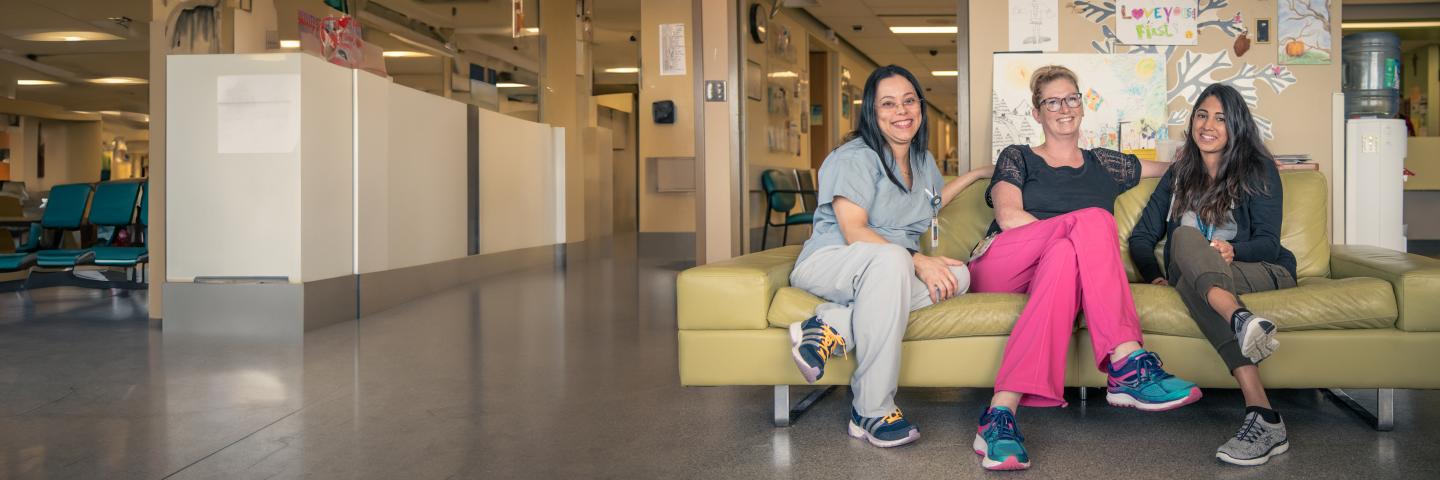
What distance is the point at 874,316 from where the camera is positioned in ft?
8.26

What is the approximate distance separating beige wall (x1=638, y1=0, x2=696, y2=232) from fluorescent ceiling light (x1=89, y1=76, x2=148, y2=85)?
10025mm

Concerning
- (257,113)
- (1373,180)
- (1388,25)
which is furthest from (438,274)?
(1388,25)

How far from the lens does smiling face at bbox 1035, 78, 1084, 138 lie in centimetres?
305

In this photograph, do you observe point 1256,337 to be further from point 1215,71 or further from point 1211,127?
point 1215,71

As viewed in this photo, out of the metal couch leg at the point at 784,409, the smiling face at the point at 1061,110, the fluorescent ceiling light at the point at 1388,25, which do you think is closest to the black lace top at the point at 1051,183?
the smiling face at the point at 1061,110

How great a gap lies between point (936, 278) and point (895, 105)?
0.53 m

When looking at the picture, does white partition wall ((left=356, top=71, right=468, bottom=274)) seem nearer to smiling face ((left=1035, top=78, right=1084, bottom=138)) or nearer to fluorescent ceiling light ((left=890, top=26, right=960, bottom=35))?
smiling face ((left=1035, top=78, right=1084, bottom=138))

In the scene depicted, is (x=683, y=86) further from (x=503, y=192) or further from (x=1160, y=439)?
(x=1160, y=439)

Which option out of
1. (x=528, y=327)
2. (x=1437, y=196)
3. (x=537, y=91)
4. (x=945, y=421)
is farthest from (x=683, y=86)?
(x=945, y=421)

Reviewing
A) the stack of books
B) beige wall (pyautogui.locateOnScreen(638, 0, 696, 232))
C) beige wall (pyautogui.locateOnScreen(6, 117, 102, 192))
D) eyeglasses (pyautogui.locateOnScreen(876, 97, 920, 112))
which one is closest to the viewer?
eyeglasses (pyautogui.locateOnScreen(876, 97, 920, 112))

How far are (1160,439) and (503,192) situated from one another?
6227mm

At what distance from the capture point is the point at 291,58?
4684mm

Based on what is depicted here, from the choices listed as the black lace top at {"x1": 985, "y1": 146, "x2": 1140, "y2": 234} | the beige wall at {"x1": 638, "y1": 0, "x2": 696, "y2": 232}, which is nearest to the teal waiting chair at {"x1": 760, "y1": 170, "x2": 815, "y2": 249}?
the beige wall at {"x1": 638, "y1": 0, "x2": 696, "y2": 232}

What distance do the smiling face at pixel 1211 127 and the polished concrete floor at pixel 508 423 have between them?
0.76 metres
